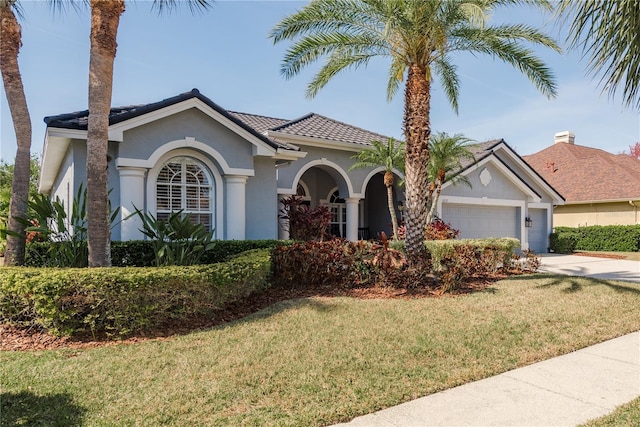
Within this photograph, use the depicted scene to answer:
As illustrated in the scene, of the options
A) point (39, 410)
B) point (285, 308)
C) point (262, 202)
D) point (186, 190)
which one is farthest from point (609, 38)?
point (186, 190)

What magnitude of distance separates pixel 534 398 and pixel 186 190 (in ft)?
31.5

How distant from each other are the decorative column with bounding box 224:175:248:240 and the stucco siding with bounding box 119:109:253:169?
0.44 metres

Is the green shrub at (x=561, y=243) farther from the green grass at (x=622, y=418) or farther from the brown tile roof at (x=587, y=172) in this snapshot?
the green grass at (x=622, y=418)

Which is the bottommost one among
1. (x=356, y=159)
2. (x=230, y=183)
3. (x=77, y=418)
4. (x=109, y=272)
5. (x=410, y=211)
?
(x=77, y=418)

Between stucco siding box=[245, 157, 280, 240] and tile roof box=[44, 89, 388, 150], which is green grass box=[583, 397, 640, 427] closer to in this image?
stucco siding box=[245, 157, 280, 240]

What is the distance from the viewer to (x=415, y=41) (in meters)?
10.5

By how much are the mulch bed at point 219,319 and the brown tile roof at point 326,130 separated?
7.93m

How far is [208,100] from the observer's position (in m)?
11.5

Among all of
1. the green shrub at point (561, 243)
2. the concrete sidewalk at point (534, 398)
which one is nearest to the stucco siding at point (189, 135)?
the concrete sidewalk at point (534, 398)

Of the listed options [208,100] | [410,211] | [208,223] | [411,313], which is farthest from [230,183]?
[411,313]

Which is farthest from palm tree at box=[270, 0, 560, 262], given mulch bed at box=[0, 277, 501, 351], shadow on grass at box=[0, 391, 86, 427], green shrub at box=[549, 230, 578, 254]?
green shrub at box=[549, 230, 578, 254]

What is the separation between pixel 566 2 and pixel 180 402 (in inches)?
272

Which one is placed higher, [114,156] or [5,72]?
[5,72]

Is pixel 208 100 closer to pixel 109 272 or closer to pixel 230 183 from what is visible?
pixel 230 183
